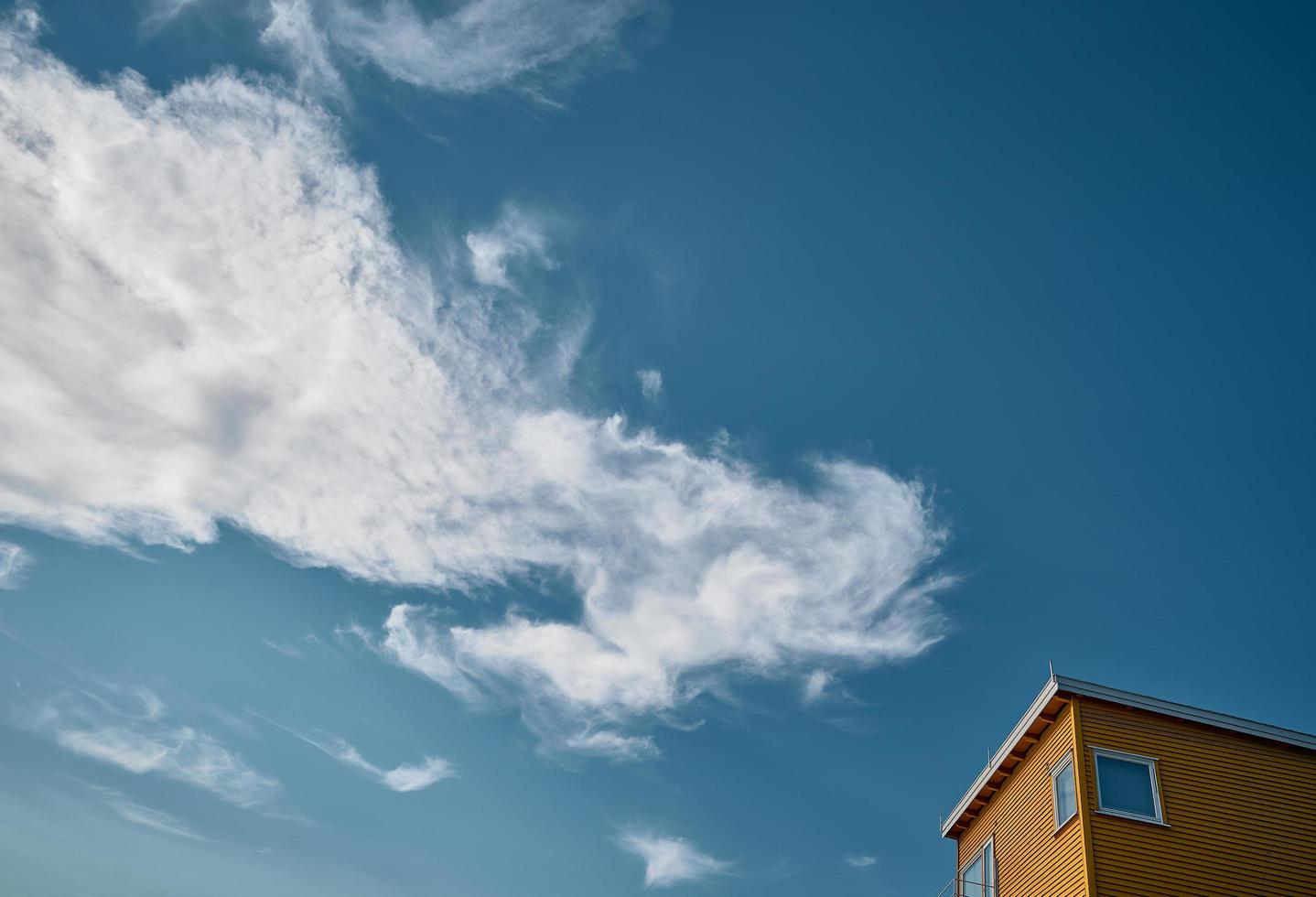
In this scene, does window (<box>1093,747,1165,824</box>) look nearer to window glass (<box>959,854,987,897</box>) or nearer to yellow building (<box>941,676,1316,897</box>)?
yellow building (<box>941,676,1316,897</box>)

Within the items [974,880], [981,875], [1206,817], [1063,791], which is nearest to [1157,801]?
[1206,817]

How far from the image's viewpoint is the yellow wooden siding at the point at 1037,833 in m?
19.0

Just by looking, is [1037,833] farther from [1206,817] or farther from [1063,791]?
[1206,817]

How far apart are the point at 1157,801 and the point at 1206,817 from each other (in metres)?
1.18

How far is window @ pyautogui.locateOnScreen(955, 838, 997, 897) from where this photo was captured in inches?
940

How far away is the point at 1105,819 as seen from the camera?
18812 millimetres

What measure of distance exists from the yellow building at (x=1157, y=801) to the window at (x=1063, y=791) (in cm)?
4

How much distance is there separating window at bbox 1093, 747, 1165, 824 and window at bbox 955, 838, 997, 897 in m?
6.06

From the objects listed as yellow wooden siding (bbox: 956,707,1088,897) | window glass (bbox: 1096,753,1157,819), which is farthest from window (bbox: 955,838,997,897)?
window glass (bbox: 1096,753,1157,819)

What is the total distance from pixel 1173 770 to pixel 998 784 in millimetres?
5626

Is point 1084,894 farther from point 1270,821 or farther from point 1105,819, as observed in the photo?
point 1270,821

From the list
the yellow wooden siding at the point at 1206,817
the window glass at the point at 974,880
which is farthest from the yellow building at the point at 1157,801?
the window glass at the point at 974,880

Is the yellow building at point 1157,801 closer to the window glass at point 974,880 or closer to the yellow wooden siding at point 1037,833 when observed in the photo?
the yellow wooden siding at point 1037,833

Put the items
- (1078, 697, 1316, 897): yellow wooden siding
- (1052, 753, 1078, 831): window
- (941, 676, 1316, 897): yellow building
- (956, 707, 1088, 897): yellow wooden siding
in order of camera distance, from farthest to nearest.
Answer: (1052, 753, 1078, 831): window
(956, 707, 1088, 897): yellow wooden siding
(941, 676, 1316, 897): yellow building
(1078, 697, 1316, 897): yellow wooden siding
